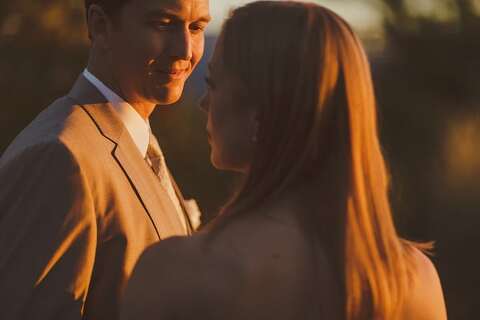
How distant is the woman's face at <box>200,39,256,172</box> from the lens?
2648mm

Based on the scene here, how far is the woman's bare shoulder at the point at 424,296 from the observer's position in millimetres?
2658

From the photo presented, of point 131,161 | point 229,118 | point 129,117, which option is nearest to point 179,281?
point 229,118

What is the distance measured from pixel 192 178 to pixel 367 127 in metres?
12.5

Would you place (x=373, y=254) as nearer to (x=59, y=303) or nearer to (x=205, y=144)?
(x=59, y=303)

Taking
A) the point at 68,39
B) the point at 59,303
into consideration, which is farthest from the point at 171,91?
the point at 68,39

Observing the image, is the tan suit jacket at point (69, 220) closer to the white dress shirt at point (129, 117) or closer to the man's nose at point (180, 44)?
the white dress shirt at point (129, 117)

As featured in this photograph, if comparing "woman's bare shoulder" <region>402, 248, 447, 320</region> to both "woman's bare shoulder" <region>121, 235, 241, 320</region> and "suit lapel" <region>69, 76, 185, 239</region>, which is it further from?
"suit lapel" <region>69, 76, 185, 239</region>

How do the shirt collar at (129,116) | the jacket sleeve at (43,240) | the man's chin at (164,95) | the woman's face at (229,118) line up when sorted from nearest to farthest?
the woman's face at (229,118) → the jacket sleeve at (43,240) → the shirt collar at (129,116) → the man's chin at (164,95)

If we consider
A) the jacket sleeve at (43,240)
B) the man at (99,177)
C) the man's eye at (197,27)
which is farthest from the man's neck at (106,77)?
the jacket sleeve at (43,240)

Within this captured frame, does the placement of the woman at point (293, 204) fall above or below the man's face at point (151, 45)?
above

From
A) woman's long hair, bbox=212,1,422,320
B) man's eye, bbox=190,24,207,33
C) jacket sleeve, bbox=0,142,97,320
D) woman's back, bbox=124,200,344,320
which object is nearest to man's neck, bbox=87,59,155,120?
man's eye, bbox=190,24,207,33

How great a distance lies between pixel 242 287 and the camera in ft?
8.20

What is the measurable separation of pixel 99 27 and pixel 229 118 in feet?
5.51

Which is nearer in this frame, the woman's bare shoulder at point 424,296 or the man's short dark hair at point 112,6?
the woman's bare shoulder at point 424,296
